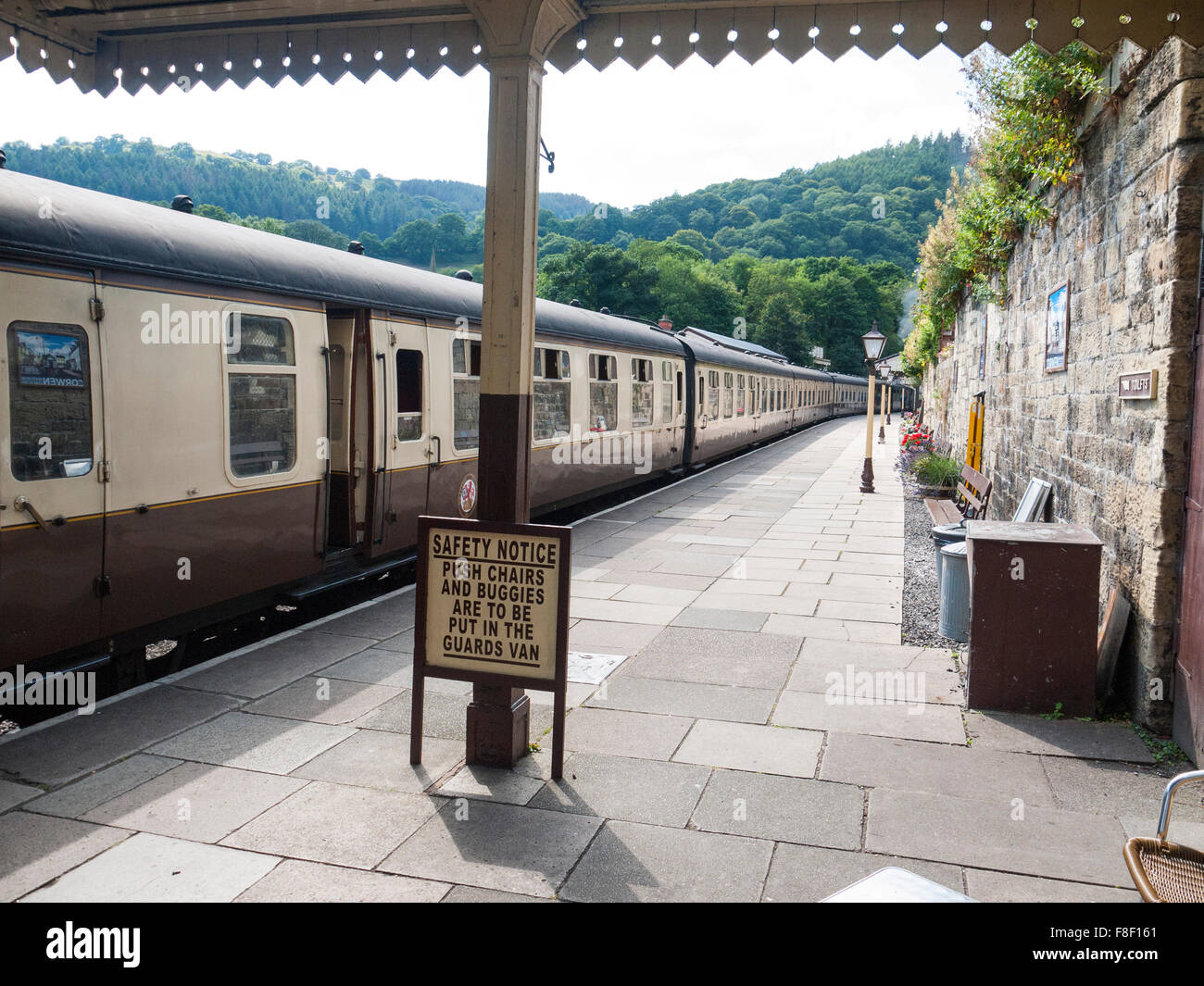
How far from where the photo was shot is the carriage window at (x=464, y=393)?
9.00m

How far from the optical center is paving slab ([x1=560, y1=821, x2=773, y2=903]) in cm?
338

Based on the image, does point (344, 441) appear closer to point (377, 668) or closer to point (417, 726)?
point (377, 668)

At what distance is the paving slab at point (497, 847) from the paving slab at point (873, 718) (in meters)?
1.81

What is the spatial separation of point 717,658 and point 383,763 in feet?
9.19

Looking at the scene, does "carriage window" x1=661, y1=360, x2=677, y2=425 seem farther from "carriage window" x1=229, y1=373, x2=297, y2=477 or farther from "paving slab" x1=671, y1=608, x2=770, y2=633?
"carriage window" x1=229, y1=373, x2=297, y2=477

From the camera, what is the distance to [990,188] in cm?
1045

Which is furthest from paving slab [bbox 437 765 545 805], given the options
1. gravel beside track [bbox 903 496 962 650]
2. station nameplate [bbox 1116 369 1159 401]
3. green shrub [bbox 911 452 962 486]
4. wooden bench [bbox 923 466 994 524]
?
green shrub [bbox 911 452 962 486]

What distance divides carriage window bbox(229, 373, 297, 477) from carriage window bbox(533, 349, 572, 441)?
4.44 metres

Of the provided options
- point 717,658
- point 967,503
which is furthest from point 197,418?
point 967,503

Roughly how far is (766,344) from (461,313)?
8648cm

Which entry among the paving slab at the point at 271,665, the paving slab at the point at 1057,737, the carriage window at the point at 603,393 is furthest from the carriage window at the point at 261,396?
the carriage window at the point at 603,393

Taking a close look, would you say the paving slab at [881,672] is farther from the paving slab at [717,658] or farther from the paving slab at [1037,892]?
the paving slab at [1037,892]

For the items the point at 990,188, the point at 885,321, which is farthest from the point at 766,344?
the point at 990,188

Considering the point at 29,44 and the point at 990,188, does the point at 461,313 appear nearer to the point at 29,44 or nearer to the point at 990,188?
the point at 29,44
